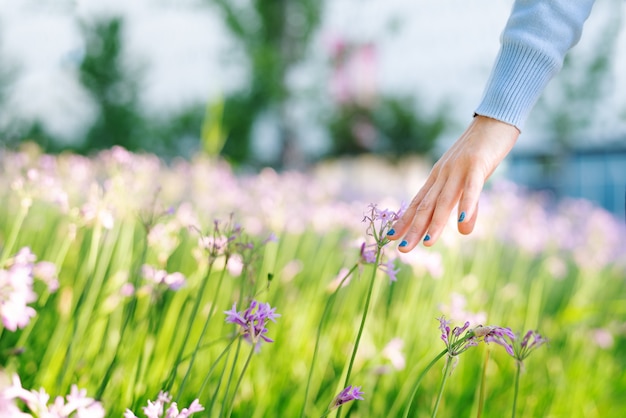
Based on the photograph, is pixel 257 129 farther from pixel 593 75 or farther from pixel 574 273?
pixel 574 273

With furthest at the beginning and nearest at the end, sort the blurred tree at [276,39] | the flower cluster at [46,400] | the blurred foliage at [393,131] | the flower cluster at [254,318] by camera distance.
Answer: the blurred foliage at [393,131] < the blurred tree at [276,39] < the flower cluster at [254,318] < the flower cluster at [46,400]

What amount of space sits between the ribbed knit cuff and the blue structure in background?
12.8m

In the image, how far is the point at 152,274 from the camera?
130 cm

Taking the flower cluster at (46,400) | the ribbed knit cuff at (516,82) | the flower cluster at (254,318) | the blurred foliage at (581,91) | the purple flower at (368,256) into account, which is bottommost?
the flower cluster at (46,400)

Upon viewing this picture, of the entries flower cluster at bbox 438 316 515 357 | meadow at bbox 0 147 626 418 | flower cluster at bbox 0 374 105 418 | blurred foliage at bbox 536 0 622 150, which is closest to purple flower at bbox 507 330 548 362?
meadow at bbox 0 147 626 418

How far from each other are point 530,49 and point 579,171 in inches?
623

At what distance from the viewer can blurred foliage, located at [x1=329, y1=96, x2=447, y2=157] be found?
1686 centimetres

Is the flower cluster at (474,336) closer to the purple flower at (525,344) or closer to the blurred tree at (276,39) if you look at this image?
the purple flower at (525,344)

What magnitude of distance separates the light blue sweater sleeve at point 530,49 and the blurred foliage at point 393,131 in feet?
51.2

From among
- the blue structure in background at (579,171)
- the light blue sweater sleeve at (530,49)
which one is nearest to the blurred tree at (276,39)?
the blue structure in background at (579,171)

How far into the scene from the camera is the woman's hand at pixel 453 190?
0.98 m

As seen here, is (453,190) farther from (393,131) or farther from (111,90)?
(111,90)

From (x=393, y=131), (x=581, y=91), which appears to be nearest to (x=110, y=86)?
(x=393, y=131)

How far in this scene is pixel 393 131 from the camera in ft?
56.5
